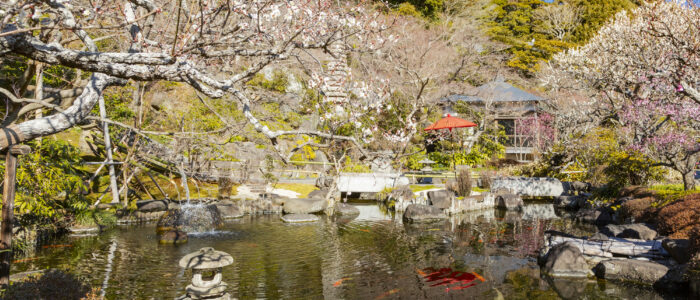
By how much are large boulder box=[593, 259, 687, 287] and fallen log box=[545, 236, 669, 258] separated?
39cm

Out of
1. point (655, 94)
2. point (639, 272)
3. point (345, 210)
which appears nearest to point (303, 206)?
point (345, 210)

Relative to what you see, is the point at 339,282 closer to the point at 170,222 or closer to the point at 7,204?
the point at 7,204

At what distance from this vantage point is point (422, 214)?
14289mm

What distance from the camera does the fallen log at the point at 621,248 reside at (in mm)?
8297

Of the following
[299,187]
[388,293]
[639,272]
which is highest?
[299,187]

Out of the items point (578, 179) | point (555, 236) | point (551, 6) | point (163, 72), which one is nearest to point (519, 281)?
point (555, 236)

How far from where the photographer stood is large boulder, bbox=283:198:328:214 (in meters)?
14.8

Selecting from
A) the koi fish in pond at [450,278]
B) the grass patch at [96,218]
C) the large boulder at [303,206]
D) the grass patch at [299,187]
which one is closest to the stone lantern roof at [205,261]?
the koi fish in pond at [450,278]

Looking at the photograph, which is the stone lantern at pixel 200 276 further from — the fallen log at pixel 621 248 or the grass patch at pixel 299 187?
the grass patch at pixel 299 187

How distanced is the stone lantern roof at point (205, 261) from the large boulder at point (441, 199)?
425 inches

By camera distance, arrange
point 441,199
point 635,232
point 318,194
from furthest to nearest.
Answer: point 318,194 < point 441,199 < point 635,232

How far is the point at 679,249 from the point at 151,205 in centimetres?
1380

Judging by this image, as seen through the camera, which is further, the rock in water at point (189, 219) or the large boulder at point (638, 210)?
the rock in water at point (189, 219)

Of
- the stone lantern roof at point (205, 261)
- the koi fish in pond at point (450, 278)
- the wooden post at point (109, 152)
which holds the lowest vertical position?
the koi fish in pond at point (450, 278)
